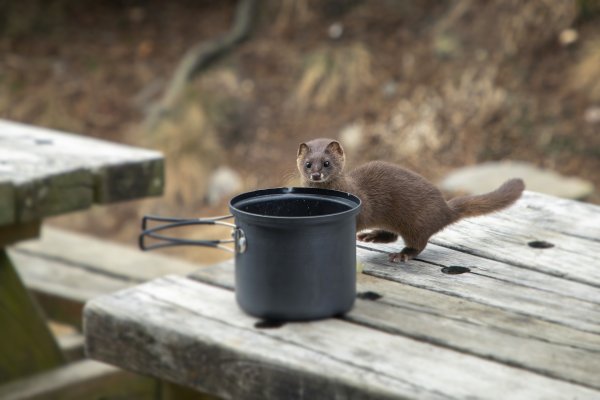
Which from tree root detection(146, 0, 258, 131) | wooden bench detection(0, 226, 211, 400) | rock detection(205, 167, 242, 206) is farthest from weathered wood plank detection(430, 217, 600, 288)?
tree root detection(146, 0, 258, 131)

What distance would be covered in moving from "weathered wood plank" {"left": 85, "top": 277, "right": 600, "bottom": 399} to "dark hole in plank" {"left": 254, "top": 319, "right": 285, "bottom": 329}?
0.01 metres

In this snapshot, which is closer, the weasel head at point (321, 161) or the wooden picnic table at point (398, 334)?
the wooden picnic table at point (398, 334)

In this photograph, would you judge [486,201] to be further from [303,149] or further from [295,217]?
[295,217]

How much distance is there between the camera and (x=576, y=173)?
6.34m

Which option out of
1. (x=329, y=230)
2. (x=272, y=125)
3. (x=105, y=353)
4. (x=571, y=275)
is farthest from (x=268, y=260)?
(x=272, y=125)

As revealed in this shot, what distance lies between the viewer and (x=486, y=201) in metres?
2.60

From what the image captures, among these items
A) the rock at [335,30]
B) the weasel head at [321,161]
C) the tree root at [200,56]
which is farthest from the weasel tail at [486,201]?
the rock at [335,30]

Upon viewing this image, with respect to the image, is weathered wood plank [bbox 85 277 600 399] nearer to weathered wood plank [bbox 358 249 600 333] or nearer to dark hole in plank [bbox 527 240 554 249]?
weathered wood plank [bbox 358 249 600 333]

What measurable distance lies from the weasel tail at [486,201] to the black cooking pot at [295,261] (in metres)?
0.60

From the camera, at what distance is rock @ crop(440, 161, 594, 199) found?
520 cm

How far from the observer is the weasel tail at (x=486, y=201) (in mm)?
2549

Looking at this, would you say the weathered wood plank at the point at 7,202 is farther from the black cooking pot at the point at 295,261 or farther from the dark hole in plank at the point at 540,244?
the dark hole in plank at the point at 540,244

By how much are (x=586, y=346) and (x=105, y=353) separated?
3.17 feet

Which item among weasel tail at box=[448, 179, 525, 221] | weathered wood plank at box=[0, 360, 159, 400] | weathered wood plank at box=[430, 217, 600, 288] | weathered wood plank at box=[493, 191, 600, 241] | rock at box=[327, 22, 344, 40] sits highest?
rock at box=[327, 22, 344, 40]
